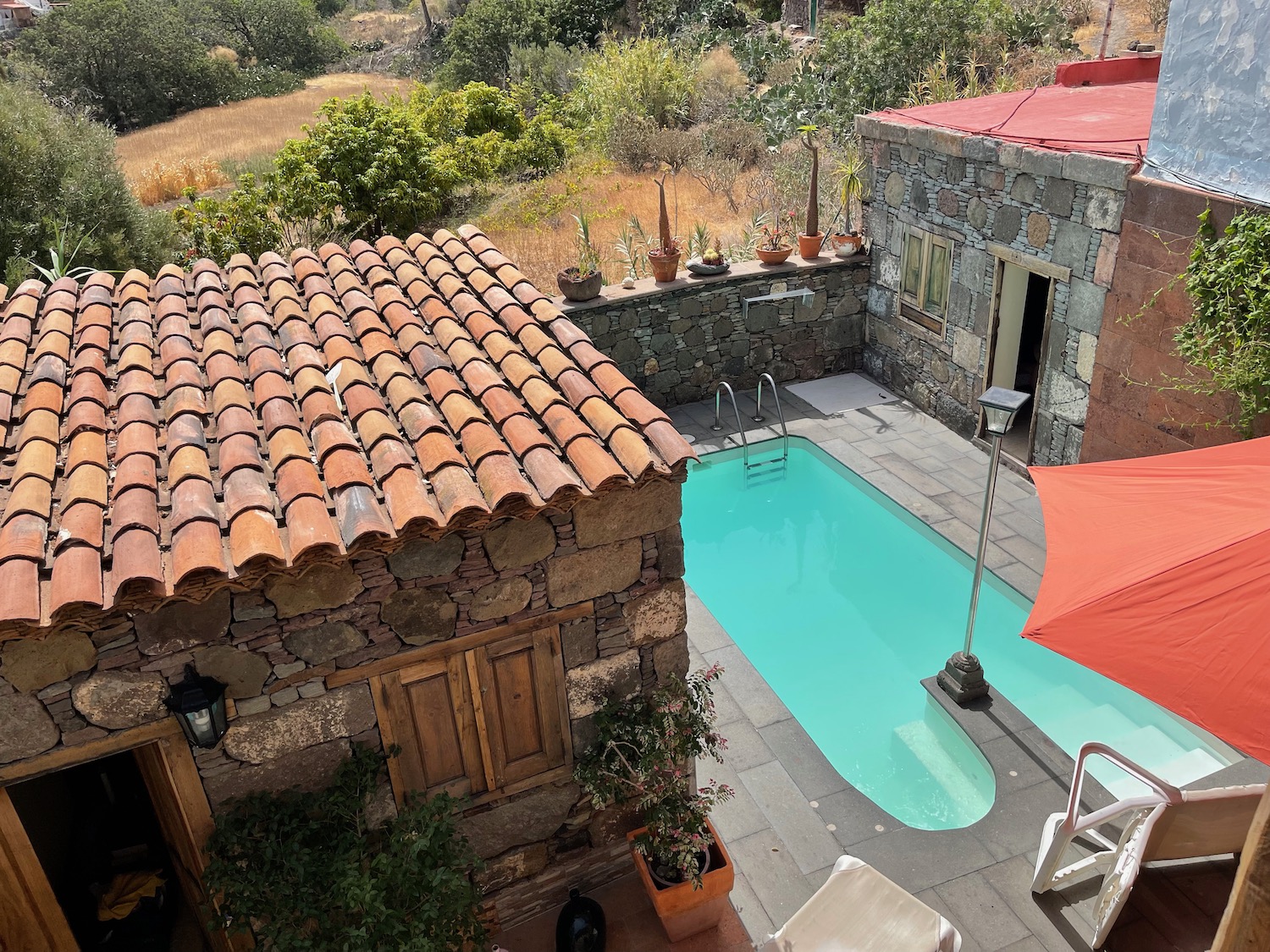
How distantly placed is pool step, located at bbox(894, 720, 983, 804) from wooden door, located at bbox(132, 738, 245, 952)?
4808 millimetres

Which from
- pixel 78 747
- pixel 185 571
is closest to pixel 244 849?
pixel 78 747

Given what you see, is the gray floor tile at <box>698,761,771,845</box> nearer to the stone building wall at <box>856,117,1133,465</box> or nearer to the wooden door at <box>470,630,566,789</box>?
the wooden door at <box>470,630,566,789</box>

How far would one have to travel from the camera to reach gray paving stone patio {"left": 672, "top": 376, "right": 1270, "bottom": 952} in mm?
5156

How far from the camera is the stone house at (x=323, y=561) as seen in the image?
3.76 meters

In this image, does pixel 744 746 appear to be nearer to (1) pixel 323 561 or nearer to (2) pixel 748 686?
(2) pixel 748 686

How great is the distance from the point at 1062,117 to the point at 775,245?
3763 millimetres

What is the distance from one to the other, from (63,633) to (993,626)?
7.28 m

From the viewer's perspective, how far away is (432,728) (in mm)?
4723

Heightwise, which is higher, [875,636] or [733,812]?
[733,812]

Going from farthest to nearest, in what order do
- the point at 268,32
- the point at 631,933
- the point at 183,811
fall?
the point at 268,32, the point at 631,933, the point at 183,811

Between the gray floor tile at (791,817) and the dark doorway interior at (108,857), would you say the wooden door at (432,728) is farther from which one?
the gray floor tile at (791,817)

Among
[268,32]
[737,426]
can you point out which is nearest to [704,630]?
[737,426]

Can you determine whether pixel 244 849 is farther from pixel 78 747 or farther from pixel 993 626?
pixel 993 626

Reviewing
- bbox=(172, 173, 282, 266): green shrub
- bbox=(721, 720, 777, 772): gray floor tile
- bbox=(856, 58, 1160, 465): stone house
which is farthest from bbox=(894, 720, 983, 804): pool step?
bbox=(172, 173, 282, 266): green shrub
